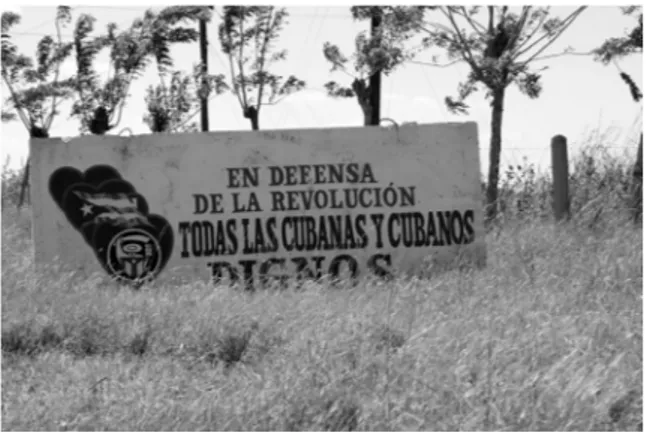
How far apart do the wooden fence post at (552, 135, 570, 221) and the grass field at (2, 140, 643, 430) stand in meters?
1.75

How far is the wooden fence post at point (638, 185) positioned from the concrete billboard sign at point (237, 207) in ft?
7.79

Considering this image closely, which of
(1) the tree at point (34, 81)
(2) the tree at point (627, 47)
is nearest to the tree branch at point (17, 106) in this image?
(1) the tree at point (34, 81)

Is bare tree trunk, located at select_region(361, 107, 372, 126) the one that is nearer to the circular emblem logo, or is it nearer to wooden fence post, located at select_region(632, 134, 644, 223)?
wooden fence post, located at select_region(632, 134, 644, 223)

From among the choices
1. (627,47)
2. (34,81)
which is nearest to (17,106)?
(34,81)

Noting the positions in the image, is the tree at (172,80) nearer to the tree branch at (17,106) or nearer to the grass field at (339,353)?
the tree branch at (17,106)

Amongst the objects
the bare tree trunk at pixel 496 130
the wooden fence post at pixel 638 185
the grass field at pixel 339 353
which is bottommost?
the grass field at pixel 339 353

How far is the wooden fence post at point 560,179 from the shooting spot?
33.0 ft

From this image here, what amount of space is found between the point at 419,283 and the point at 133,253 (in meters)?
2.51

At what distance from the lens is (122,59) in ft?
69.8

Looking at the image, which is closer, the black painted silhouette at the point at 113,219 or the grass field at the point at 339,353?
the grass field at the point at 339,353

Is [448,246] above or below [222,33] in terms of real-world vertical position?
below

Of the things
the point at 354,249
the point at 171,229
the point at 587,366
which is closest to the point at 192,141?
the point at 171,229

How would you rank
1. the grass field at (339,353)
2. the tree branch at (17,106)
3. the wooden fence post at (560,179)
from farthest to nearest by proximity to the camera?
the tree branch at (17,106) → the wooden fence post at (560,179) → the grass field at (339,353)

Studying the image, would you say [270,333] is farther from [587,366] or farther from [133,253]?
[133,253]
